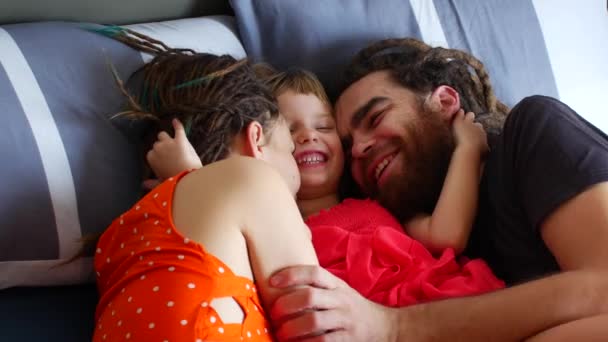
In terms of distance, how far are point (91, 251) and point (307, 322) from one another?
0.42 metres

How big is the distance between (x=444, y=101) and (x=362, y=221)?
351 mm

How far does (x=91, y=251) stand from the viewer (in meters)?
1.19

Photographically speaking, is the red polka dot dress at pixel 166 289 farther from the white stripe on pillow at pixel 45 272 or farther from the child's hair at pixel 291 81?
the child's hair at pixel 291 81

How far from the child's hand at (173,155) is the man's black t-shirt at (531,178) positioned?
517 millimetres

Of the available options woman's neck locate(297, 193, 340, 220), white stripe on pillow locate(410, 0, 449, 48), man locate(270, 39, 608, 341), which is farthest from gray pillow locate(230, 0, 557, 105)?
woman's neck locate(297, 193, 340, 220)

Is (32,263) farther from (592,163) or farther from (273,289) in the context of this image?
(592,163)

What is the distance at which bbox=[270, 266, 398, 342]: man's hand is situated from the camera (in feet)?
3.21

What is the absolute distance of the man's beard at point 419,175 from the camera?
141 cm

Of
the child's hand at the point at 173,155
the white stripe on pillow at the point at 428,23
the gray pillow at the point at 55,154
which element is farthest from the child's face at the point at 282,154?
the white stripe on pillow at the point at 428,23

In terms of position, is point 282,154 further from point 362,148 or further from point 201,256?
point 201,256

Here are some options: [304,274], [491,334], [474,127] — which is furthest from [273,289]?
[474,127]

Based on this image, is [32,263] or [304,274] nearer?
[304,274]

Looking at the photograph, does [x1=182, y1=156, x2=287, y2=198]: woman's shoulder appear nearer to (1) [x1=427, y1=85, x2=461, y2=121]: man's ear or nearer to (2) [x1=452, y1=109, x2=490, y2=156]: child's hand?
(2) [x1=452, y1=109, x2=490, y2=156]: child's hand

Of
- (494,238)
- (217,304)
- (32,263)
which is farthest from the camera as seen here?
(494,238)
